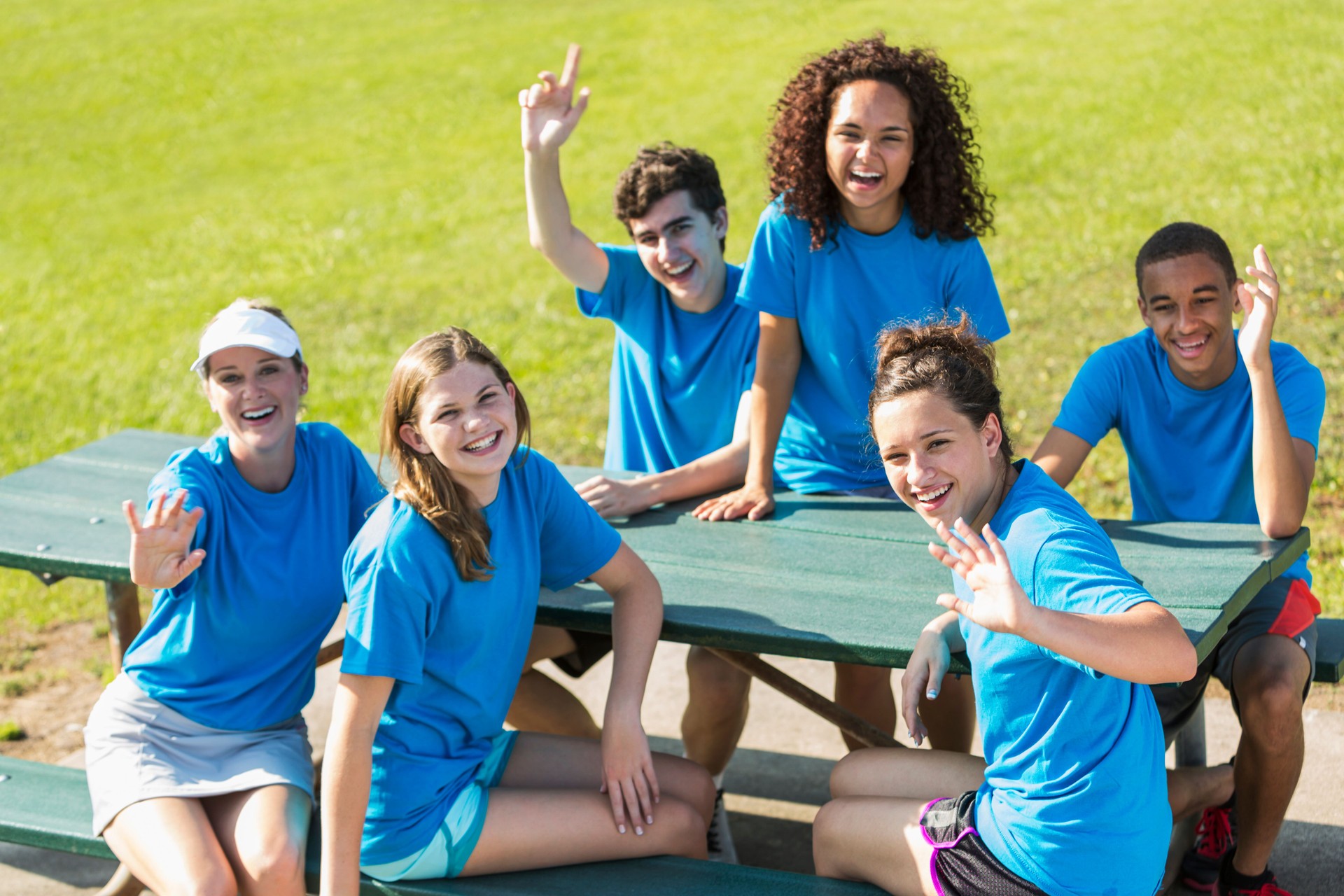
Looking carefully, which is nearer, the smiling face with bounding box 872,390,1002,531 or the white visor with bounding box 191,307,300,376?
the smiling face with bounding box 872,390,1002,531

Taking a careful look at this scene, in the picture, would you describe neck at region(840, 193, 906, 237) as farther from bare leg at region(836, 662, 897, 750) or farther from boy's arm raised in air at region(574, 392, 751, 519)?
bare leg at region(836, 662, 897, 750)

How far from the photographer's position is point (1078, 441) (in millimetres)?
3430

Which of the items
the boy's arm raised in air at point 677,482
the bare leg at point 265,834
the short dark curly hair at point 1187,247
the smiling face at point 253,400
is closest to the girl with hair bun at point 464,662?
the bare leg at point 265,834

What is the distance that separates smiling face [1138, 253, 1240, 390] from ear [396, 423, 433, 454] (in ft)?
5.73

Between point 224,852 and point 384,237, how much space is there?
9.60 meters

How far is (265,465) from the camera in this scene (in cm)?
323

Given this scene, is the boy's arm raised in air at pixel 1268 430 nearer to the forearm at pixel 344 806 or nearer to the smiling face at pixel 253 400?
the forearm at pixel 344 806

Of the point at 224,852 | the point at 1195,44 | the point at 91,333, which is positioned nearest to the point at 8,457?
the point at 91,333

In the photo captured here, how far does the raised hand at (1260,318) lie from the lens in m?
3.03

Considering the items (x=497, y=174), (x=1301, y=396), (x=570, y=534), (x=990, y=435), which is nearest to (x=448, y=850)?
(x=570, y=534)

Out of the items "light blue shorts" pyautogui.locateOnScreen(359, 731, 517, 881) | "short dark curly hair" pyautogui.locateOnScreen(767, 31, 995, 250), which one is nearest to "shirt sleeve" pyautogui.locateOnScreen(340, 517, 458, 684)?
"light blue shorts" pyautogui.locateOnScreen(359, 731, 517, 881)

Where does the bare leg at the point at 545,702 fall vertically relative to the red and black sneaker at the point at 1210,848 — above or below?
above

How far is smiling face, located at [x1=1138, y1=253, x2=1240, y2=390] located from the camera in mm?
3279

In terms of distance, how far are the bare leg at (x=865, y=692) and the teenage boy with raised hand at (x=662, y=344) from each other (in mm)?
298
